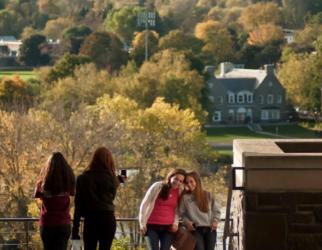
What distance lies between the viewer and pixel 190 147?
148 feet

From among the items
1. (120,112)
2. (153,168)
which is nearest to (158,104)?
(120,112)

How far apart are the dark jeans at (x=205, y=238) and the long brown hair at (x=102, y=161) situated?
833 millimetres

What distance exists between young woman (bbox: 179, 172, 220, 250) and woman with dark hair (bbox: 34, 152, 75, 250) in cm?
91

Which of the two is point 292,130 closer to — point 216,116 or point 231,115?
point 216,116

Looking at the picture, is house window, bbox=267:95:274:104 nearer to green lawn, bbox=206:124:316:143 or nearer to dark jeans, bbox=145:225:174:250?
green lawn, bbox=206:124:316:143

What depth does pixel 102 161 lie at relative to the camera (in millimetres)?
8359

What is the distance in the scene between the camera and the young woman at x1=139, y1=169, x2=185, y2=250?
862 centimetres

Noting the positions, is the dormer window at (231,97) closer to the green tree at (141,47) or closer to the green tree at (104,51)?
the green tree at (141,47)

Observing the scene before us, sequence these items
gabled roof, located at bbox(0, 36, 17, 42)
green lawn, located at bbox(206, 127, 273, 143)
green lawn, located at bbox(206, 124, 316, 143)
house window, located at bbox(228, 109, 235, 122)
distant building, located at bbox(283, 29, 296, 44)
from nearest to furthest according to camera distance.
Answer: green lawn, located at bbox(206, 124, 316, 143)
green lawn, located at bbox(206, 127, 273, 143)
house window, located at bbox(228, 109, 235, 122)
distant building, located at bbox(283, 29, 296, 44)
gabled roof, located at bbox(0, 36, 17, 42)

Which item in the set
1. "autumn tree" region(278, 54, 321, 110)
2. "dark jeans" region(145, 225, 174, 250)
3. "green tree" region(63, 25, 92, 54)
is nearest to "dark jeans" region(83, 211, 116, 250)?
"dark jeans" region(145, 225, 174, 250)

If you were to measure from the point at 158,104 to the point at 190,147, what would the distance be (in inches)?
302

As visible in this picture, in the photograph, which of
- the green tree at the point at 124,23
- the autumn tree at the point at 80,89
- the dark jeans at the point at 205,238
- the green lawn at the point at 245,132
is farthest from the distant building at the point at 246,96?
the dark jeans at the point at 205,238

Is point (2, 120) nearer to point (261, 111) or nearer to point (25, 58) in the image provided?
point (261, 111)

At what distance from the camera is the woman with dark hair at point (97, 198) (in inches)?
331
